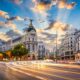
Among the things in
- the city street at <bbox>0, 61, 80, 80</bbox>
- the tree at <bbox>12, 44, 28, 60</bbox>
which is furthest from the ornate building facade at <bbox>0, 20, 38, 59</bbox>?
the city street at <bbox>0, 61, 80, 80</bbox>

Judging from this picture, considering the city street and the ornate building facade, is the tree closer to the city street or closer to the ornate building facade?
the ornate building facade

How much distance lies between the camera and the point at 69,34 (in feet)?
329

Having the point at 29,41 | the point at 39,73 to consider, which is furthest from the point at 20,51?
the point at 39,73

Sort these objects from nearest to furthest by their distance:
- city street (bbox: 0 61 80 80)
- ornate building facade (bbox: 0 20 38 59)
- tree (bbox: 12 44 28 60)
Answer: city street (bbox: 0 61 80 80), ornate building facade (bbox: 0 20 38 59), tree (bbox: 12 44 28 60)

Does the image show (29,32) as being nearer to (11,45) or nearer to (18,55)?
(18,55)

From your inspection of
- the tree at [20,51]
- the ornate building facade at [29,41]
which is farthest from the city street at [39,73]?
the tree at [20,51]

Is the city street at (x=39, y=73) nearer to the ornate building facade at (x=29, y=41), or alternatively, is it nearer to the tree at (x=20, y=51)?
the ornate building facade at (x=29, y=41)

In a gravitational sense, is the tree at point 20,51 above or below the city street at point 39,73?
above

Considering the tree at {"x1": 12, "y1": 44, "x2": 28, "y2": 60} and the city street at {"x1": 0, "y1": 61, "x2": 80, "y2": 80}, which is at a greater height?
the tree at {"x1": 12, "y1": 44, "x2": 28, "y2": 60}

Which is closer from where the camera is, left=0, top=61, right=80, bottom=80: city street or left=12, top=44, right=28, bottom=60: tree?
left=0, top=61, right=80, bottom=80: city street

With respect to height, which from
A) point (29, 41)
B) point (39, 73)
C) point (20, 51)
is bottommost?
point (39, 73)

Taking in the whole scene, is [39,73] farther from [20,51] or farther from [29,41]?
[20,51]

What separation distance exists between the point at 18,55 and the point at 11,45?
23.3 ft

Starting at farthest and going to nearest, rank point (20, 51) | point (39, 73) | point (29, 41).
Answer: point (20, 51) → point (29, 41) → point (39, 73)
